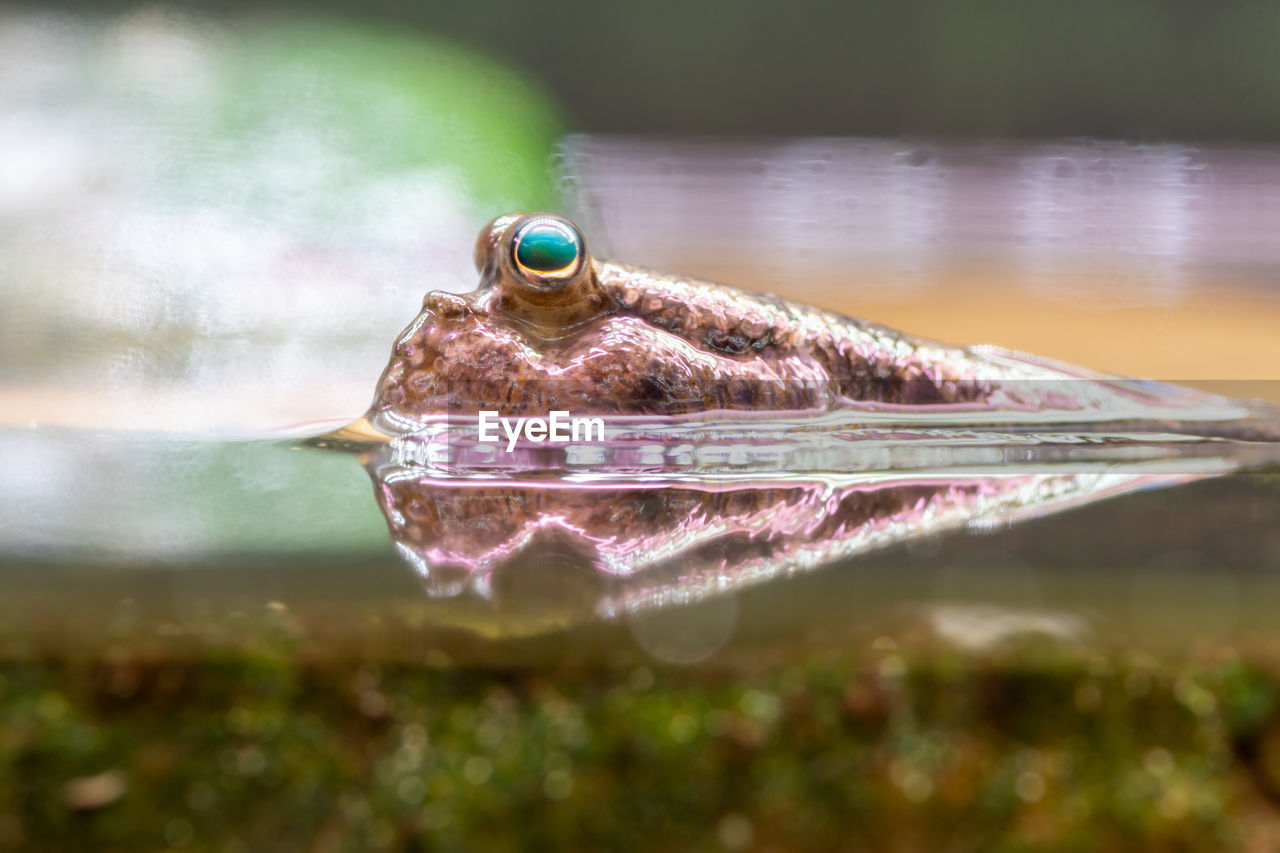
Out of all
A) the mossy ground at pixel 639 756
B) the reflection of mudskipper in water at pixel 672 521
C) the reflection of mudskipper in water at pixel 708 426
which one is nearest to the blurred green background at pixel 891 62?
the reflection of mudskipper in water at pixel 708 426

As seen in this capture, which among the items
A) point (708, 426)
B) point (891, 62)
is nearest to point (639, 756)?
point (708, 426)

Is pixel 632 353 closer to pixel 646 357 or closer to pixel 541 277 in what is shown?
pixel 646 357

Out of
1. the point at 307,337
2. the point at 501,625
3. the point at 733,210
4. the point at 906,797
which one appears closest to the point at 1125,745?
the point at 906,797

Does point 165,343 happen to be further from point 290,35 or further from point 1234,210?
point 1234,210

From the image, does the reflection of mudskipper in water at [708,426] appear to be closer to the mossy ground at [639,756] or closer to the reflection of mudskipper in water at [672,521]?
the reflection of mudskipper in water at [672,521]

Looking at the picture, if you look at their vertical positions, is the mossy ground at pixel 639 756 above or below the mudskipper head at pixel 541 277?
above

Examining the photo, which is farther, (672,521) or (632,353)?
(632,353)
